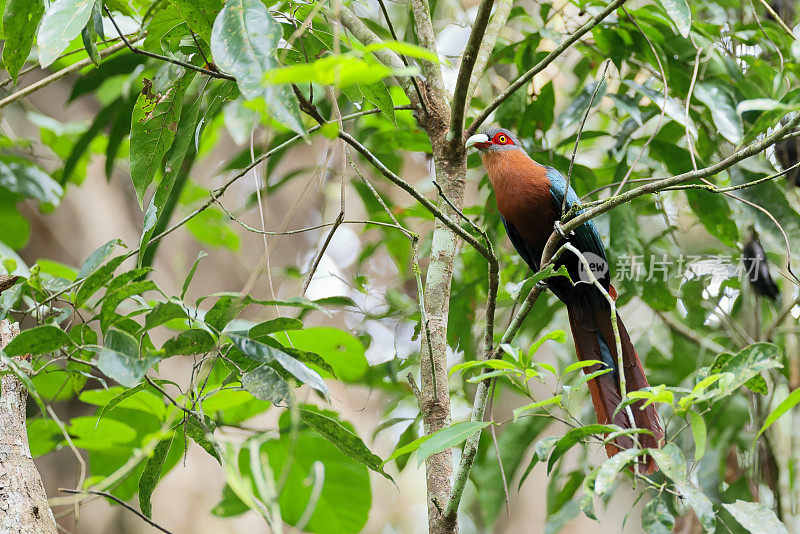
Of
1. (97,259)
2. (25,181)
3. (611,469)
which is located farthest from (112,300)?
(25,181)

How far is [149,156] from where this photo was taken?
1585 millimetres

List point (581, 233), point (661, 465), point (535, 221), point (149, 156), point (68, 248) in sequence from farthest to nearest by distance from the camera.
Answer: point (68, 248)
point (535, 221)
point (581, 233)
point (149, 156)
point (661, 465)

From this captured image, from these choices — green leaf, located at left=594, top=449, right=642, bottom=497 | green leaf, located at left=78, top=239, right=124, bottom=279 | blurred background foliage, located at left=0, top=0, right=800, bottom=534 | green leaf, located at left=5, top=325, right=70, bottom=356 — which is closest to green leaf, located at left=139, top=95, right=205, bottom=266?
blurred background foliage, located at left=0, top=0, right=800, bottom=534

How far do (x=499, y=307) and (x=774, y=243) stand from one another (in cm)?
131

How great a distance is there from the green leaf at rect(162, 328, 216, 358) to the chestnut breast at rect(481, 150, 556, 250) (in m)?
1.80

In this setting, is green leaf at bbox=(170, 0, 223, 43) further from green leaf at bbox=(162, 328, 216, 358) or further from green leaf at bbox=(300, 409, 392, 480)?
green leaf at bbox=(300, 409, 392, 480)

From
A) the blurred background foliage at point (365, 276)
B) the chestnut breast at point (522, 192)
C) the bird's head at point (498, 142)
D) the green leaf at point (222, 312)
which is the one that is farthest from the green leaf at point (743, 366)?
the bird's head at point (498, 142)

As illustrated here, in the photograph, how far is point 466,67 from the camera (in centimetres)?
156

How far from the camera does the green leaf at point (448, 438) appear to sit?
3.92ft

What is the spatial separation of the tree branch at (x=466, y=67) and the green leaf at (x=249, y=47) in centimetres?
52

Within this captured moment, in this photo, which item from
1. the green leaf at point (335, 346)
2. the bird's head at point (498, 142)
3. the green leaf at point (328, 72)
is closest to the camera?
the green leaf at point (328, 72)

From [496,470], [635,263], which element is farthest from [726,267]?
[496,470]

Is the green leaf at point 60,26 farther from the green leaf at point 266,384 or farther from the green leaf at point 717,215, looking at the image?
the green leaf at point 717,215

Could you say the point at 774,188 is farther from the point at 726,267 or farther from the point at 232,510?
the point at 232,510
